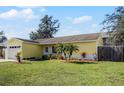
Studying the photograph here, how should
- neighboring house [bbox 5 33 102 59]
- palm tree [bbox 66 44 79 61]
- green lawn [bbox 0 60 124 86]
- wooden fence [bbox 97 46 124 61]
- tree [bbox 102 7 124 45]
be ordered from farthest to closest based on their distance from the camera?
tree [bbox 102 7 124 45] → wooden fence [bbox 97 46 124 61] → neighboring house [bbox 5 33 102 59] → palm tree [bbox 66 44 79 61] → green lawn [bbox 0 60 124 86]

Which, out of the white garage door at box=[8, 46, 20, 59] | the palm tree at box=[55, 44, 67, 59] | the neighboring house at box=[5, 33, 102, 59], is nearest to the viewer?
the neighboring house at box=[5, 33, 102, 59]

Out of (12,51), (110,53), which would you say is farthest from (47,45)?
(110,53)

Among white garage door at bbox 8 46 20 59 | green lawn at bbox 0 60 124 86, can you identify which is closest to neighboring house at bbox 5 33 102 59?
white garage door at bbox 8 46 20 59

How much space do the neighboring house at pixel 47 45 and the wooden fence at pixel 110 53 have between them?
0.44m

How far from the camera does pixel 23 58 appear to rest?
1752 cm

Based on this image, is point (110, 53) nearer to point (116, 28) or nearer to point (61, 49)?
point (116, 28)

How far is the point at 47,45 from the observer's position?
59.5ft

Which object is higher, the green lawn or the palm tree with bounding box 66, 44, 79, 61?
the palm tree with bounding box 66, 44, 79, 61

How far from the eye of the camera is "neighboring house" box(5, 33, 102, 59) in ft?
53.2

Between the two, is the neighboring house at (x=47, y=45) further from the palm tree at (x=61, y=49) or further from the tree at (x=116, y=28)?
the tree at (x=116, y=28)

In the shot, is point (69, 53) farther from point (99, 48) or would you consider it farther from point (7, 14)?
point (7, 14)

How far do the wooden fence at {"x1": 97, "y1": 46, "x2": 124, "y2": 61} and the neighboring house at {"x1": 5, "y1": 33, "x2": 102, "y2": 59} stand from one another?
1.46 feet

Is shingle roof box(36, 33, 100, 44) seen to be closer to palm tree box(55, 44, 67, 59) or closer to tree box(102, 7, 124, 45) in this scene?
palm tree box(55, 44, 67, 59)
